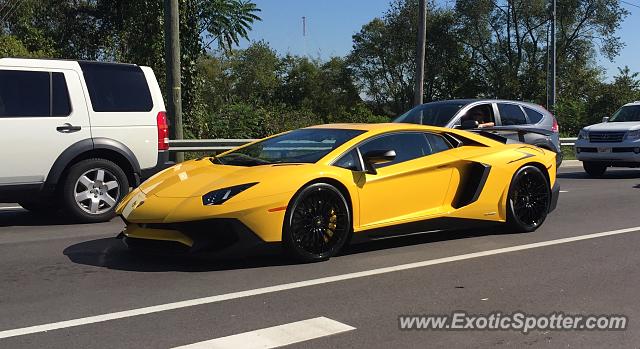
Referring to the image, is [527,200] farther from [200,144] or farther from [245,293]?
[200,144]

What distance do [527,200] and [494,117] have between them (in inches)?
172

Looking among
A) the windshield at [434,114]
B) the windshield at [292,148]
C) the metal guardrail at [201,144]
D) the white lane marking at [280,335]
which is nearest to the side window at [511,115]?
the windshield at [434,114]

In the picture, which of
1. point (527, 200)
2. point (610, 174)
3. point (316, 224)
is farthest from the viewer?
point (610, 174)

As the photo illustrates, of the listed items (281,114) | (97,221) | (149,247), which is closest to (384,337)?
(149,247)

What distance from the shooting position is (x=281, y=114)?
23.8 metres

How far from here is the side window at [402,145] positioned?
645 centimetres

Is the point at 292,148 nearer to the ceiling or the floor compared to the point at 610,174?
nearer to the ceiling

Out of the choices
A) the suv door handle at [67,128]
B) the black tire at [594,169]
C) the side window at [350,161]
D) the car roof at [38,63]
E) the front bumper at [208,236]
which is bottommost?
the black tire at [594,169]

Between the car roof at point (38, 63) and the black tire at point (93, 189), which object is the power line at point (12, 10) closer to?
the car roof at point (38, 63)

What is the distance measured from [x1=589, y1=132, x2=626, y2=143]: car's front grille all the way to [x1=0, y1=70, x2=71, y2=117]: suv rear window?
11.6m

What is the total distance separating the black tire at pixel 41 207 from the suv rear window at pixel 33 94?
119 cm

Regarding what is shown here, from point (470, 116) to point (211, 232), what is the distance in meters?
6.96

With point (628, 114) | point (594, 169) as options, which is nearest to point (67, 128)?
point (594, 169)

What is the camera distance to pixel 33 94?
7.75 meters
